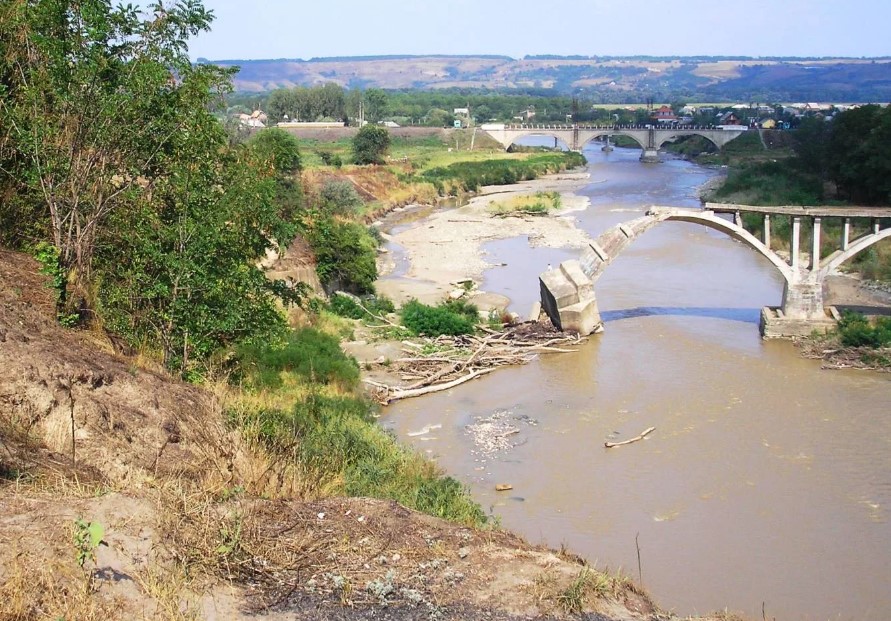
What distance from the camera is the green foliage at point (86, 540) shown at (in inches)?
323

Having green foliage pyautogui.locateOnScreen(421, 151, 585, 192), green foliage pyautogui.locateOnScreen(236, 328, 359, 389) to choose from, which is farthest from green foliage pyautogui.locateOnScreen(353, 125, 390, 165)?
green foliage pyautogui.locateOnScreen(236, 328, 359, 389)

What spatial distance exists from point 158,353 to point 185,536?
6.39 meters

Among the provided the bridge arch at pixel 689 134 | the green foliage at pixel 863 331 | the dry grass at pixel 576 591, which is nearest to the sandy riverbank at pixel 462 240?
the green foliage at pixel 863 331

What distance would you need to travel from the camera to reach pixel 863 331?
30.0 m

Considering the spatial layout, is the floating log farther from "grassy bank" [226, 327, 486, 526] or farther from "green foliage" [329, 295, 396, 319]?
"green foliage" [329, 295, 396, 319]

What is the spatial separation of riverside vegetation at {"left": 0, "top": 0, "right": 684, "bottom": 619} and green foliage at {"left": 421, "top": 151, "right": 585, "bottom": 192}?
68.1 meters

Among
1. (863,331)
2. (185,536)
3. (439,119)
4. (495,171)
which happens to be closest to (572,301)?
(863,331)

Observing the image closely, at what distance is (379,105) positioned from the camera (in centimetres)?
16138

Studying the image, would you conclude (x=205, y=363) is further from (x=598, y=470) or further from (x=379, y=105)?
(x=379, y=105)

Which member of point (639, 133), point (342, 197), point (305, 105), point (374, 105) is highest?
point (374, 105)

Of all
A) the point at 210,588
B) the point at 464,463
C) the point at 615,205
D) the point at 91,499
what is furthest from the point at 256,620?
the point at 615,205

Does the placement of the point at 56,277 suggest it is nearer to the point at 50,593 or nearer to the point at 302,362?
the point at 50,593

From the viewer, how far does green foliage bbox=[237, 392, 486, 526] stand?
1386 cm

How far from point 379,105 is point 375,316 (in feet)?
437
